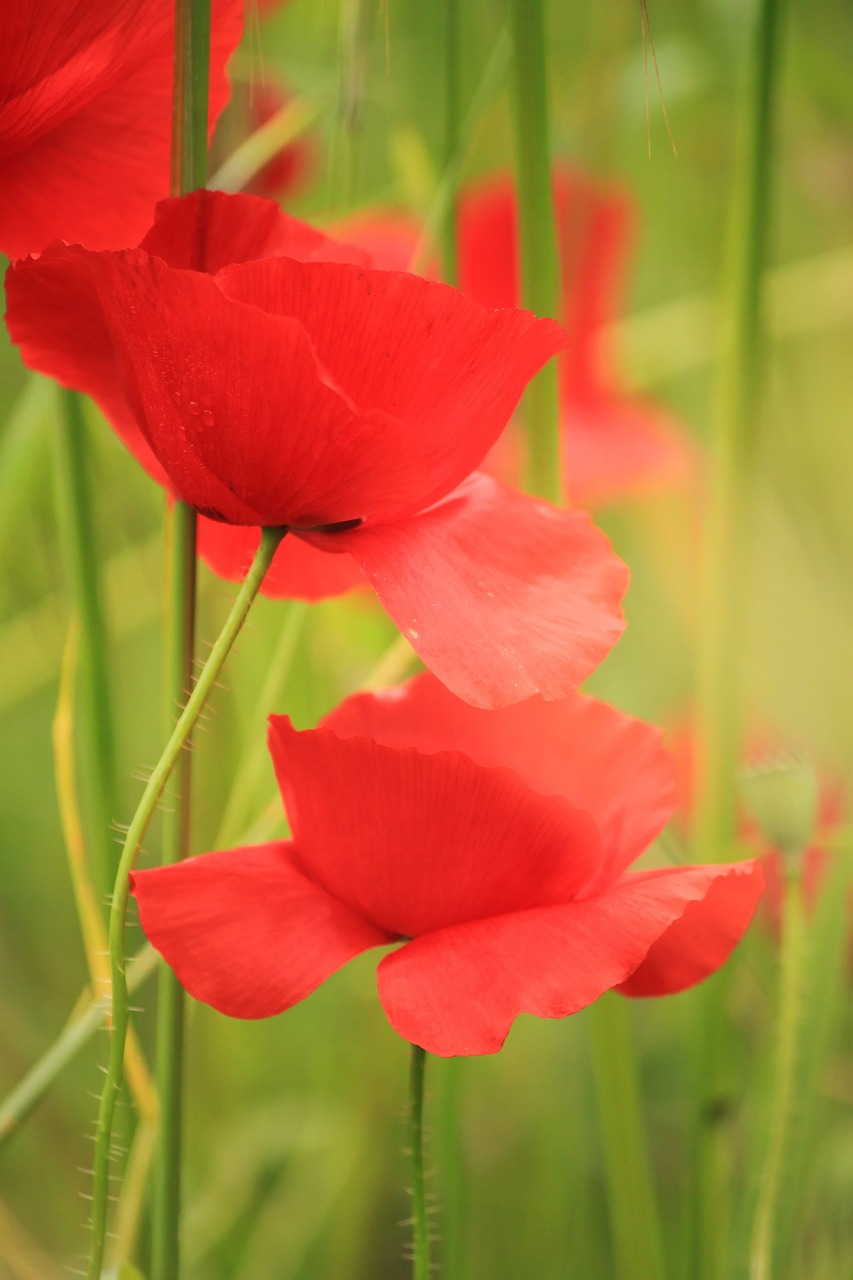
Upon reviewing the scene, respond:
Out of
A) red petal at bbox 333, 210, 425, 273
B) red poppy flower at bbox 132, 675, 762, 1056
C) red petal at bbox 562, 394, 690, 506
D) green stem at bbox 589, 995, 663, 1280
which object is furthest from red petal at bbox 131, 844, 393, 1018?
red petal at bbox 562, 394, 690, 506

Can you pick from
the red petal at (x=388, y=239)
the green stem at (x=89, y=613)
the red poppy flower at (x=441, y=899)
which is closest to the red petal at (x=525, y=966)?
the red poppy flower at (x=441, y=899)

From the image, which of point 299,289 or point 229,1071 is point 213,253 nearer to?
point 299,289

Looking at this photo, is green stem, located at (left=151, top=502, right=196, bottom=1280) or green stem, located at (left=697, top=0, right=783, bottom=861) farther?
green stem, located at (left=697, top=0, right=783, bottom=861)

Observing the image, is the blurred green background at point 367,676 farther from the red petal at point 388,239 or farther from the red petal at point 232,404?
the red petal at point 232,404

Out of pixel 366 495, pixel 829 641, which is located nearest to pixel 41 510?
pixel 366 495

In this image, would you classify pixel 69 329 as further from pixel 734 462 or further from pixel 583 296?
pixel 583 296

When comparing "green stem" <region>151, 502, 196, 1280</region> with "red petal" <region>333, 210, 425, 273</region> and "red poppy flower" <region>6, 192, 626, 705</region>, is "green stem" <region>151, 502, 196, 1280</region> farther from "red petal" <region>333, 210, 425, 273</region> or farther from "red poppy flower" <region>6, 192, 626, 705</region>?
"red petal" <region>333, 210, 425, 273</region>

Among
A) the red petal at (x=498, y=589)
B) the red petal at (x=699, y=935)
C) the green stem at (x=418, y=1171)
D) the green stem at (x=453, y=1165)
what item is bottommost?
the green stem at (x=453, y=1165)
